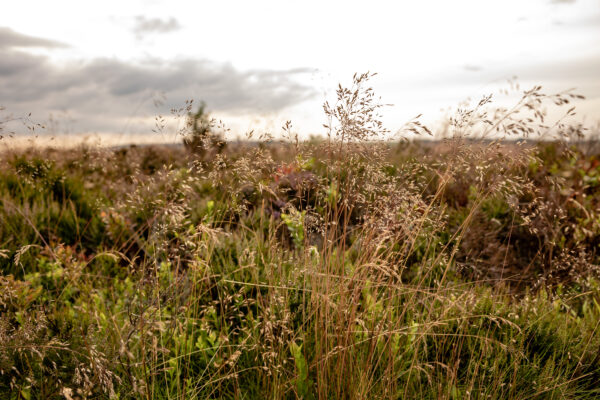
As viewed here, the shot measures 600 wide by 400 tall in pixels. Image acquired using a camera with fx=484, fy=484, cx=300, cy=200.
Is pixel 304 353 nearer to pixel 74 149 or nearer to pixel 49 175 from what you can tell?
pixel 49 175

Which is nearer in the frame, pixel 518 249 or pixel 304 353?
pixel 304 353

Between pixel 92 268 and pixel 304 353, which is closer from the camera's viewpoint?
pixel 304 353

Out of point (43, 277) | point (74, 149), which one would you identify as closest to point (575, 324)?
point (43, 277)

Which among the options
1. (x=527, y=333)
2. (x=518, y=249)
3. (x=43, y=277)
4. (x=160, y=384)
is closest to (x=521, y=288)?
(x=518, y=249)

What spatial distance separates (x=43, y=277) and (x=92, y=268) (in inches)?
15.9

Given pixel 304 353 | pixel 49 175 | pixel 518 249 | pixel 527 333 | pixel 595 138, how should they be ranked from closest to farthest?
pixel 304 353
pixel 527 333
pixel 518 249
pixel 49 175
pixel 595 138

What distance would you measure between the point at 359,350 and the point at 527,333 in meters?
1.14

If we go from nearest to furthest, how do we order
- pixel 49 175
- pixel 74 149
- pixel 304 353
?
pixel 304 353, pixel 49 175, pixel 74 149

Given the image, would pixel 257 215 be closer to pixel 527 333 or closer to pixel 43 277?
pixel 43 277

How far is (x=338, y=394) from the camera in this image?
7.38 ft

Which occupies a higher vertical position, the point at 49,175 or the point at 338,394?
the point at 49,175

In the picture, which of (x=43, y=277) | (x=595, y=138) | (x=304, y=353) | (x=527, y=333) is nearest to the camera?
(x=304, y=353)

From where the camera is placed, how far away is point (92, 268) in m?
4.46

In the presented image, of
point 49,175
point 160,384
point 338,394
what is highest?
point 49,175
